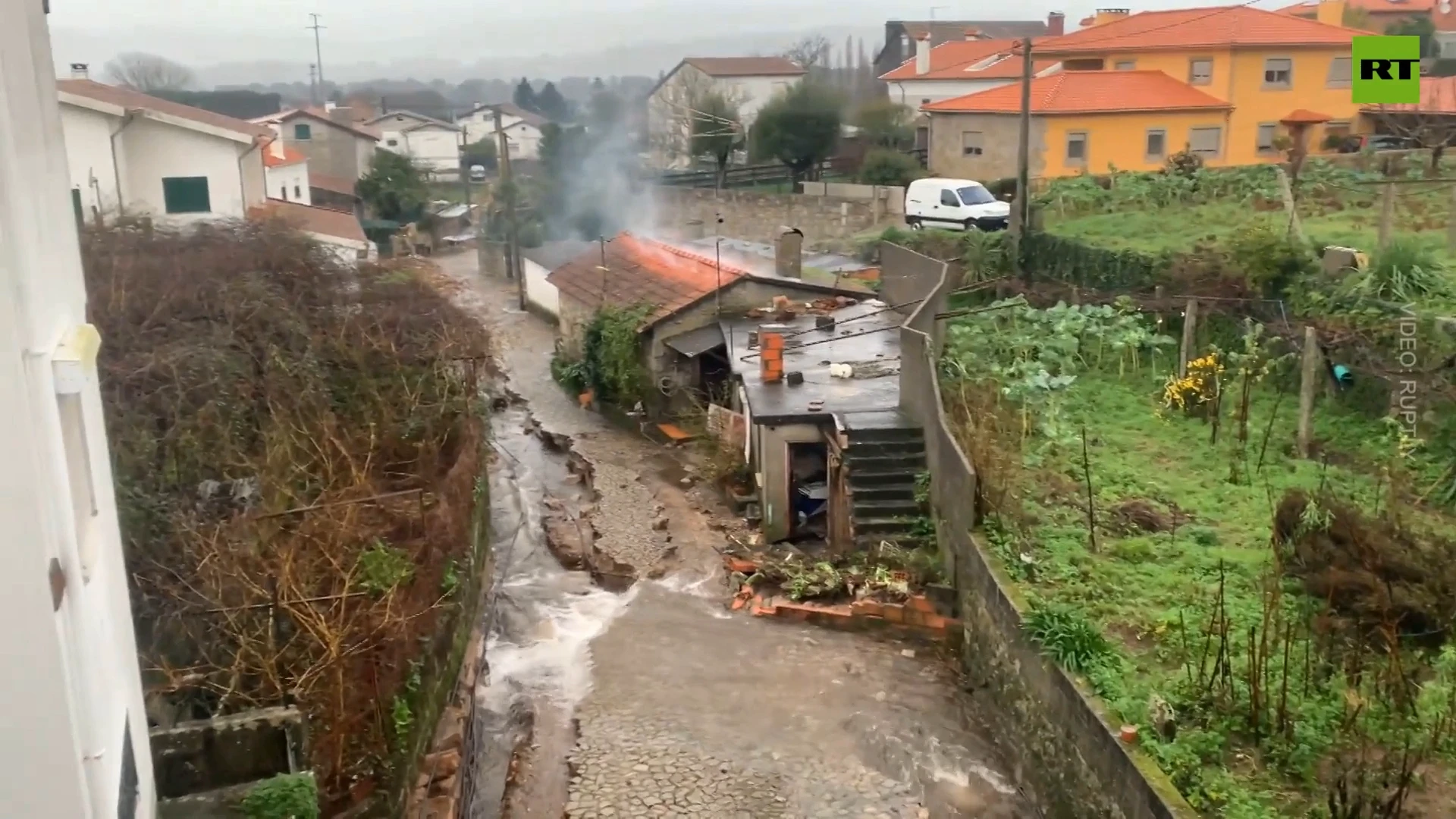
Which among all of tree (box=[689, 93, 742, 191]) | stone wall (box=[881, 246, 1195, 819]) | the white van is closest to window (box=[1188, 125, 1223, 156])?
the white van

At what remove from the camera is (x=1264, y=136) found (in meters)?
32.7

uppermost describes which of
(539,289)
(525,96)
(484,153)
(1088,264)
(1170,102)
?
(525,96)

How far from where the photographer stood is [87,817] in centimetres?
425

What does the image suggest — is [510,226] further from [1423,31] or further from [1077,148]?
[1423,31]

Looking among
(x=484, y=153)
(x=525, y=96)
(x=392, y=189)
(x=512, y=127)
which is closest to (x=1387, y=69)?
(x=392, y=189)

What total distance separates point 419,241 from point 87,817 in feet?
136

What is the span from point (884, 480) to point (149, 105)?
1949 cm

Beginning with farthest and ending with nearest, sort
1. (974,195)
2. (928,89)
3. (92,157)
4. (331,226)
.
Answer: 1. (928,89)
2. (331,226)
3. (974,195)
4. (92,157)

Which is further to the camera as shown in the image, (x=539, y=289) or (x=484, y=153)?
(x=484, y=153)

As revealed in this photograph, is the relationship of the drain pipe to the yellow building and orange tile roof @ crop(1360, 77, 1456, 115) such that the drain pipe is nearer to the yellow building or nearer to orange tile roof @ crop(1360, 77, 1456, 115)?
the yellow building

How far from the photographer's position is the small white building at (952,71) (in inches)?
1671

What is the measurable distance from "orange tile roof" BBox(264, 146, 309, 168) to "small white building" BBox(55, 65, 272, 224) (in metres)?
7.80

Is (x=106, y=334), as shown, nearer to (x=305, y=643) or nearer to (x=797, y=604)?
(x=305, y=643)

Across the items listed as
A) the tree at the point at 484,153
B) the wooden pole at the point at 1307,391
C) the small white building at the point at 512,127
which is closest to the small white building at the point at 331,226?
the wooden pole at the point at 1307,391
